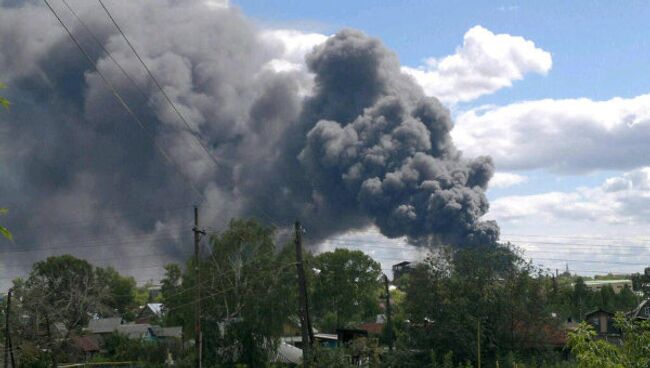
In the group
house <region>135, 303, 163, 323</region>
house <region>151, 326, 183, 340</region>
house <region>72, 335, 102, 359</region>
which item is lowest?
house <region>72, 335, 102, 359</region>

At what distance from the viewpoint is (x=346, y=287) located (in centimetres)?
9469

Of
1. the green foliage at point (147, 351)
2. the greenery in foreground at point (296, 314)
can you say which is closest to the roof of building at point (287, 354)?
the greenery in foreground at point (296, 314)

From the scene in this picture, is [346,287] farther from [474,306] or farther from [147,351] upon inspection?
[474,306]

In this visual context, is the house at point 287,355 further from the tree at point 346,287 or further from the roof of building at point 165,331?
the tree at point 346,287

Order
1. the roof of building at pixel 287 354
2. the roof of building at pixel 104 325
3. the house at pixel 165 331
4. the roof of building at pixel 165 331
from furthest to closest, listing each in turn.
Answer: the roof of building at pixel 104 325, the roof of building at pixel 165 331, the house at pixel 165 331, the roof of building at pixel 287 354

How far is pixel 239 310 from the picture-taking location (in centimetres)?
5272

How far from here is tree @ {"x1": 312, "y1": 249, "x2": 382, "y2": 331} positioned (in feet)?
301

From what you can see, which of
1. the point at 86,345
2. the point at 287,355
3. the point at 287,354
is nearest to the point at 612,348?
the point at 287,355

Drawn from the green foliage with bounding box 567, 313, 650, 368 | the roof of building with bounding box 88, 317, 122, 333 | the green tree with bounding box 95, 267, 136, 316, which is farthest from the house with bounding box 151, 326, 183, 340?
the green foliage with bounding box 567, 313, 650, 368

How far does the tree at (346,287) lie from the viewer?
91812 millimetres

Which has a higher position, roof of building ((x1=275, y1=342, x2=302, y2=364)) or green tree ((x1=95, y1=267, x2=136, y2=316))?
green tree ((x1=95, y1=267, x2=136, y2=316))

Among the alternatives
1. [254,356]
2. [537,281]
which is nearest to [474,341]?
[537,281]

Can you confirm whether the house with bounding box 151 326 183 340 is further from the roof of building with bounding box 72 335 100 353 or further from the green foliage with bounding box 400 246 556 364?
the green foliage with bounding box 400 246 556 364

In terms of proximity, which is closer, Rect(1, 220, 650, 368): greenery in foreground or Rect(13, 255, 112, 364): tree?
Rect(1, 220, 650, 368): greenery in foreground
